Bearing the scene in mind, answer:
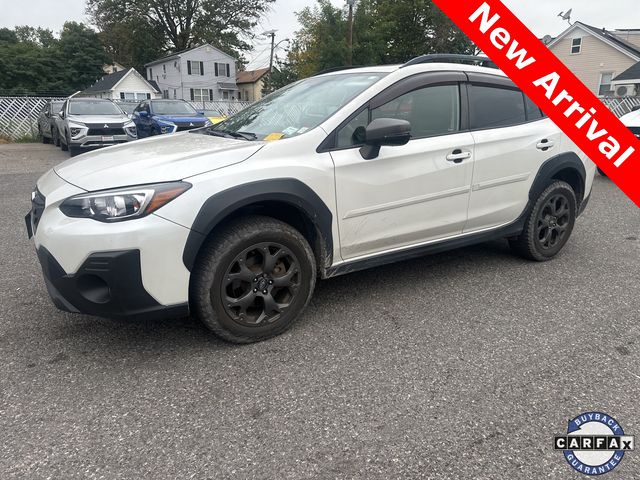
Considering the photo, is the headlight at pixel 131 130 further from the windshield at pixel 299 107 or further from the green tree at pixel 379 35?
the green tree at pixel 379 35

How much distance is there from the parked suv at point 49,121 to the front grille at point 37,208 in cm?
1474

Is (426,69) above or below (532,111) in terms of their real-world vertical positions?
above

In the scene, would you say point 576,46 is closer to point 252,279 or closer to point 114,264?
point 252,279

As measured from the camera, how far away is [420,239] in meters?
3.46

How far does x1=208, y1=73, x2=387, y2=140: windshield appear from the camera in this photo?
10.3ft

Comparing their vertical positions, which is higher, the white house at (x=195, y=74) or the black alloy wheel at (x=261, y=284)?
the white house at (x=195, y=74)

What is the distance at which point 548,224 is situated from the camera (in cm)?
425

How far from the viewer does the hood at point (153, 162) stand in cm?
254

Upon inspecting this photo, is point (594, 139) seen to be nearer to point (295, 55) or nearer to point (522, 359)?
point (522, 359)

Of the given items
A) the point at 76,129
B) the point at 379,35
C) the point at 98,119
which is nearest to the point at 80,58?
the point at 379,35

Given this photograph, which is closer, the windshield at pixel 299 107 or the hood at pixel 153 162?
the hood at pixel 153 162

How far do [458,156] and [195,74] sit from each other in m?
48.2

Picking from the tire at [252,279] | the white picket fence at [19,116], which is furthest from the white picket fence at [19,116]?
the tire at [252,279]

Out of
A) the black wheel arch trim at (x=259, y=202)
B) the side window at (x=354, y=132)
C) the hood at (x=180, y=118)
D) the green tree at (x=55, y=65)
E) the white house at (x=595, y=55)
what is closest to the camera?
the black wheel arch trim at (x=259, y=202)
